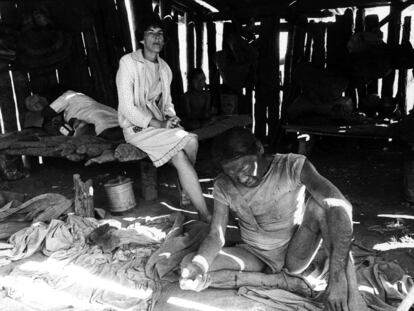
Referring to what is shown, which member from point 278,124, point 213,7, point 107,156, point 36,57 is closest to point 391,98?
point 278,124

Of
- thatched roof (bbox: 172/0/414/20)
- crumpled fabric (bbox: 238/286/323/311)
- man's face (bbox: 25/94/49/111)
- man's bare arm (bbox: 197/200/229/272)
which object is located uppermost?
thatched roof (bbox: 172/0/414/20)

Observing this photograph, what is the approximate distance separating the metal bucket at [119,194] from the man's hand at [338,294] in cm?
276

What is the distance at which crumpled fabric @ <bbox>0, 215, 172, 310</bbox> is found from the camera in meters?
2.98

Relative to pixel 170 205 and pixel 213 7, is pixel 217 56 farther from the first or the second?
pixel 170 205

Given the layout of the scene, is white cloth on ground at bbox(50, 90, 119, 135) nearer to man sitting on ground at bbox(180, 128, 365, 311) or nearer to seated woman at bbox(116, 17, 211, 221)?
seated woman at bbox(116, 17, 211, 221)

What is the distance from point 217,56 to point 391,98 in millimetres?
2906

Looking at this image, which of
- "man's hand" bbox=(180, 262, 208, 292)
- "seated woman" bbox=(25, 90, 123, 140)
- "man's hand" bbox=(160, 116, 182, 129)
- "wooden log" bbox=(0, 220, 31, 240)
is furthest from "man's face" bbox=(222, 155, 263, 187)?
"seated woman" bbox=(25, 90, 123, 140)

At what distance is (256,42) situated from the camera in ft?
21.8

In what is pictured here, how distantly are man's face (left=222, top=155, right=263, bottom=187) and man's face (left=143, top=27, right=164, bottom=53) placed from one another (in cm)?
219

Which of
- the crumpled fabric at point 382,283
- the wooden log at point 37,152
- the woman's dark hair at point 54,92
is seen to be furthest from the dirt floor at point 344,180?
the woman's dark hair at point 54,92

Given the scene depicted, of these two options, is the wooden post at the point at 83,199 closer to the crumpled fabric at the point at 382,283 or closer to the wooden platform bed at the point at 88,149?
the wooden platform bed at the point at 88,149

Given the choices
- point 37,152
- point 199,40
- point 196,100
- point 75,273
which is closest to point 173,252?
point 75,273

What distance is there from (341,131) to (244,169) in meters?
3.30

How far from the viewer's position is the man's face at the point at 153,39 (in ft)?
13.7
